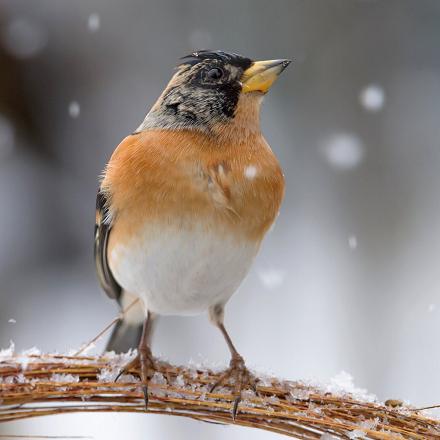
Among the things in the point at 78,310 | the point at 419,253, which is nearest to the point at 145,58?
the point at 78,310

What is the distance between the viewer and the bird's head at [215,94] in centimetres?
179

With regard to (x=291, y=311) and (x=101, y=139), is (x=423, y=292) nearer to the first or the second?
(x=291, y=311)

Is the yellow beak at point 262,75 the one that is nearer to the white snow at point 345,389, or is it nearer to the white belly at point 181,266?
the white belly at point 181,266

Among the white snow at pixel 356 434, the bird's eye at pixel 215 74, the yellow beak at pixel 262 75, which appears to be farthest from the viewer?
the bird's eye at pixel 215 74

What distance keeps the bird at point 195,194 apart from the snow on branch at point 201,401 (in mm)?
165

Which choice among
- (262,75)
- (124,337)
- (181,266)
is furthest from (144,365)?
(262,75)

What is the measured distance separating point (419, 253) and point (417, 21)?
1115 millimetres

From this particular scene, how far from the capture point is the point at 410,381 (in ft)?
10.5

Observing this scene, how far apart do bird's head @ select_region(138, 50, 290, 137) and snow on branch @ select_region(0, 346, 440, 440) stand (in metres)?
0.70

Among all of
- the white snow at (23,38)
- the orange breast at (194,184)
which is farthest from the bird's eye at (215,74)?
the white snow at (23,38)

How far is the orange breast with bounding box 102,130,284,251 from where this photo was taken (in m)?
1.62

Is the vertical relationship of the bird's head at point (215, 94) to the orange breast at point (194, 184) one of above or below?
above

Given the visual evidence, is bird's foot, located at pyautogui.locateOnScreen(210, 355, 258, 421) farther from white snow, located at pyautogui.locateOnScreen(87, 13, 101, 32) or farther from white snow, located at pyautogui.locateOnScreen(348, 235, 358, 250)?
white snow, located at pyautogui.locateOnScreen(87, 13, 101, 32)

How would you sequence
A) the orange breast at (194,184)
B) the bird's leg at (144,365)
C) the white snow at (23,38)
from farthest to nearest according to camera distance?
A: the white snow at (23,38), the orange breast at (194,184), the bird's leg at (144,365)
